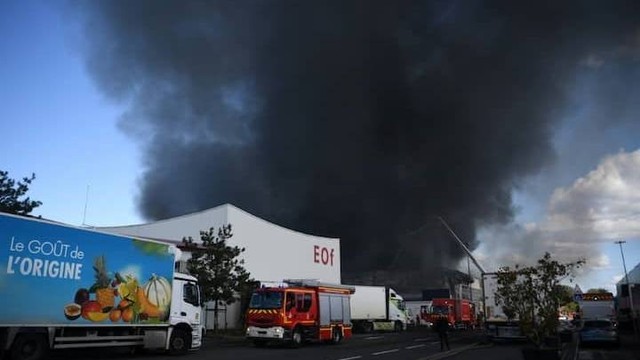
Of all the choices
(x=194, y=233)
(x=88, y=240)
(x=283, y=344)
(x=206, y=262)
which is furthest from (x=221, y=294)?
(x=88, y=240)

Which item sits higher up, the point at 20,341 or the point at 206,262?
the point at 206,262

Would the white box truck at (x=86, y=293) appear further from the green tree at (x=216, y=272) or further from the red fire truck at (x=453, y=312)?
the red fire truck at (x=453, y=312)

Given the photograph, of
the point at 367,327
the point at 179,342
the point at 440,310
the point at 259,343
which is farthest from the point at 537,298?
the point at 440,310

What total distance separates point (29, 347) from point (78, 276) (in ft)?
7.82

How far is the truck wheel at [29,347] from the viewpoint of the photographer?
1477cm

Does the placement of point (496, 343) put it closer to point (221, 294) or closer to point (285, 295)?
point (285, 295)

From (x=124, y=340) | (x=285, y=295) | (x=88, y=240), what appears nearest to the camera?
(x=88, y=240)

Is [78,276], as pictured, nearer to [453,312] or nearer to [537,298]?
[537,298]

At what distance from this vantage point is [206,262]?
35781 millimetres

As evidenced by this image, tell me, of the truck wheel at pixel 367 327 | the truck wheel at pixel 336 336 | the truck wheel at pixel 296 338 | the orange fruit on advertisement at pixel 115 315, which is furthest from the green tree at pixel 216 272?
the orange fruit on advertisement at pixel 115 315

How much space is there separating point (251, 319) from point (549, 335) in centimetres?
1441

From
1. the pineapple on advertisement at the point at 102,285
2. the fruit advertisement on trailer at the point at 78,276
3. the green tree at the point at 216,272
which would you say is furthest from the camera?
the green tree at the point at 216,272

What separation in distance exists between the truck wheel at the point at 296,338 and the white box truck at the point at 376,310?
18305mm

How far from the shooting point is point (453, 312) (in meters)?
50.6
